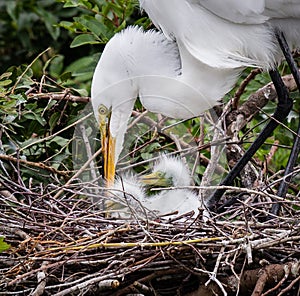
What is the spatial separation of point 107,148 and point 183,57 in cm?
44

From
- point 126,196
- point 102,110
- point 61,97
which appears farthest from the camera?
point 61,97

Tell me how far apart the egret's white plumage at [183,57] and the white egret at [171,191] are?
179mm

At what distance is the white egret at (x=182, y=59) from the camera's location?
3279 mm

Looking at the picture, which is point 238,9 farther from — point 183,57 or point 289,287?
point 289,287

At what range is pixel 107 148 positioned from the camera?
3.38 metres

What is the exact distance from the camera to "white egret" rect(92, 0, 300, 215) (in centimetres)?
328

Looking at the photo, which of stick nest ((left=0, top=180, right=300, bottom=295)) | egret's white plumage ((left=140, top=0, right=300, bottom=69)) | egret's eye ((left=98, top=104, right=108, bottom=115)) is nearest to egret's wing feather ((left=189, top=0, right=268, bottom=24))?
egret's white plumage ((left=140, top=0, right=300, bottom=69))

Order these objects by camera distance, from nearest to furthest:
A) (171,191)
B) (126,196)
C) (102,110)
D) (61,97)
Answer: (126,196), (171,191), (102,110), (61,97)

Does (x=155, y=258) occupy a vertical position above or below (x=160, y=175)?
above

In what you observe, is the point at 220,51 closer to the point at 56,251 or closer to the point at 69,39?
the point at 56,251

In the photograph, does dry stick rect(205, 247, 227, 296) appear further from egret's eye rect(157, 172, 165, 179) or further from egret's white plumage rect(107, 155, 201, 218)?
egret's eye rect(157, 172, 165, 179)

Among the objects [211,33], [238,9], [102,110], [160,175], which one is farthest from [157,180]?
[238,9]

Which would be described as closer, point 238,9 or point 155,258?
point 155,258

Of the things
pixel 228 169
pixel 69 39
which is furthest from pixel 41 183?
pixel 69 39
